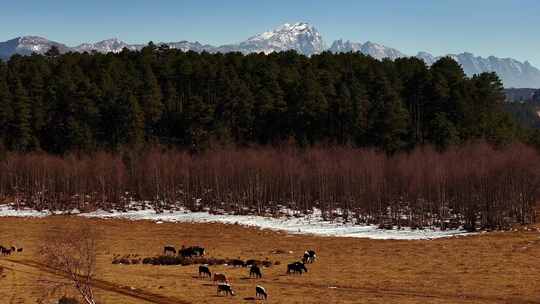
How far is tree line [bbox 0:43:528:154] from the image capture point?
12950cm

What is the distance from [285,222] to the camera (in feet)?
309

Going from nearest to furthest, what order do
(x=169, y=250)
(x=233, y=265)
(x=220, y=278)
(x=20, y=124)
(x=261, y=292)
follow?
(x=261, y=292) < (x=220, y=278) < (x=233, y=265) < (x=169, y=250) < (x=20, y=124)

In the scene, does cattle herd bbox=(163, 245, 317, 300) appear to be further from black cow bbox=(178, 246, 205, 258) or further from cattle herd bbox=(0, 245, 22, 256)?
cattle herd bbox=(0, 245, 22, 256)

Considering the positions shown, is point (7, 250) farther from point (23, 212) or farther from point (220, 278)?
point (23, 212)

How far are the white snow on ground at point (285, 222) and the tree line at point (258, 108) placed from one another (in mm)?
29554

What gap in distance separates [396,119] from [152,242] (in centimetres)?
6588

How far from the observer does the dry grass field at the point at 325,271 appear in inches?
1636

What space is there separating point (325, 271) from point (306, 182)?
53018mm

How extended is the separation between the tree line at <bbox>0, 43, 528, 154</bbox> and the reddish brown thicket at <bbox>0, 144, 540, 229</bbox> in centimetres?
1030

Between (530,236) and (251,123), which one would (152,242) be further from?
(251,123)

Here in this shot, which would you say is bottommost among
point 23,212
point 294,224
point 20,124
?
point 294,224

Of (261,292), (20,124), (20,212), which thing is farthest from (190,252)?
(20,124)

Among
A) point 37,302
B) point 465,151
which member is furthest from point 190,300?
point 465,151

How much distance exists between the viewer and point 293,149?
125312 mm
